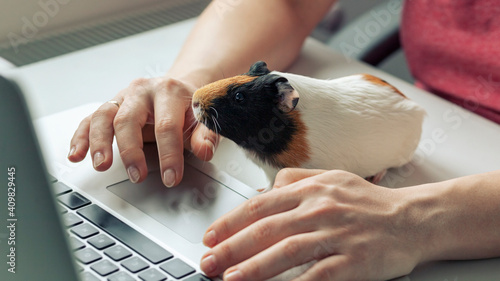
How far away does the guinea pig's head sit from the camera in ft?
1.94

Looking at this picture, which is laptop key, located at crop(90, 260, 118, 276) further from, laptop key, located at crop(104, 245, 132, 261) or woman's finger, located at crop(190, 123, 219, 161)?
woman's finger, located at crop(190, 123, 219, 161)

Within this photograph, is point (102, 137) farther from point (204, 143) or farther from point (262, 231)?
point (262, 231)

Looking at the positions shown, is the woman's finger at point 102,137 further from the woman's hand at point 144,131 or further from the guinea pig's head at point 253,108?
the guinea pig's head at point 253,108

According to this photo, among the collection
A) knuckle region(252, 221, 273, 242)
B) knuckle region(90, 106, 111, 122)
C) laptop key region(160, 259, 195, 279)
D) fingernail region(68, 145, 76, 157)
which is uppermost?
knuckle region(90, 106, 111, 122)

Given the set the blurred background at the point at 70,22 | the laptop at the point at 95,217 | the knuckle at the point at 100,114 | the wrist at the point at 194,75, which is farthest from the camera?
the blurred background at the point at 70,22

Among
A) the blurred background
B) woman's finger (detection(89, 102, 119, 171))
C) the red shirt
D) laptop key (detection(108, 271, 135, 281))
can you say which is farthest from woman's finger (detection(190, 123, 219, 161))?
the red shirt

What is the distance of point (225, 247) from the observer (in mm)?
522

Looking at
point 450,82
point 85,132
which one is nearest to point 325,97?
point 85,132

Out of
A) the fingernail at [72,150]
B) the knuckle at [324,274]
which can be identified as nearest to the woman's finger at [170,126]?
the fingernail at [72,150]

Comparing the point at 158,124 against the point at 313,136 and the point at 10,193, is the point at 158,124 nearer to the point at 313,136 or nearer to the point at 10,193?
the point at 313,136

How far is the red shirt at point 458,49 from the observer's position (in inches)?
37.4

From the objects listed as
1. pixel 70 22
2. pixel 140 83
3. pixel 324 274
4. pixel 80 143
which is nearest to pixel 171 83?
pixel 140 83

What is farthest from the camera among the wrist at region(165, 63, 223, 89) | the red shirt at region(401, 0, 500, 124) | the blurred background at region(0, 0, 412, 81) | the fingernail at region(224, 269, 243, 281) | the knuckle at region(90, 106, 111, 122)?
the blurred background at region(0, 0, 412, 81)

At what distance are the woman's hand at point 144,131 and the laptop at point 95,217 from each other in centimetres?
2
